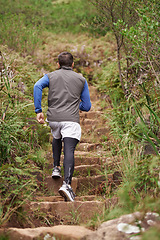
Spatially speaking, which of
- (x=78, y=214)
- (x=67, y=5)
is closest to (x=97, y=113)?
(x=78, y=214)

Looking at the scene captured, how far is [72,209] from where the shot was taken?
2908 mm

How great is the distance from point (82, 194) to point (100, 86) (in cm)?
459

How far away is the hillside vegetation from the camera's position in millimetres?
2725

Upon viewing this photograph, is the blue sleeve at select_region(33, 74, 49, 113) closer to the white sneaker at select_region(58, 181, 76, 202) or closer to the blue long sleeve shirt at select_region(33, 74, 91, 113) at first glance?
the blue long sleeve shirt at select_region(33, 74, 91, 113)

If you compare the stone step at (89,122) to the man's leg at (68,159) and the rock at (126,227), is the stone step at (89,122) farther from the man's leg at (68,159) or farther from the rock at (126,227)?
the rock at (126,227)

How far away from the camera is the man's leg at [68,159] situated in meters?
3.31

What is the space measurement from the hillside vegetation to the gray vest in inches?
18.8

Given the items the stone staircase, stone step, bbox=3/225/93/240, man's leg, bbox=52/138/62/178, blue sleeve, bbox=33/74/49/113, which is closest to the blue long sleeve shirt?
blue sleeve, bbox=33/74/49/113

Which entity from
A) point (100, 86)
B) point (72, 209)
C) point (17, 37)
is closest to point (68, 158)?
point (72, 209)

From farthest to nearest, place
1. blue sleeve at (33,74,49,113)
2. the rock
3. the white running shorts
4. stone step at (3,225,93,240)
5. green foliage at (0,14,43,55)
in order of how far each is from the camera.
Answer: green foliage at (0,14,43,55)
blue sleeve at (33,74,49,113)
the white running shorts
stone step at (3,225,93,240)
the rock

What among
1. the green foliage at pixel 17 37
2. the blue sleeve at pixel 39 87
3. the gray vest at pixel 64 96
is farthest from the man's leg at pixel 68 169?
the green foliage at pixel 17 37

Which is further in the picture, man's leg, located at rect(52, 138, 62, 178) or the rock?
man's leg, located at rect(52, 138, 62, 178)

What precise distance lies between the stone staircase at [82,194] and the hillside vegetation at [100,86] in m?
0.20

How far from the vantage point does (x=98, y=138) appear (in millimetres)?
5723
